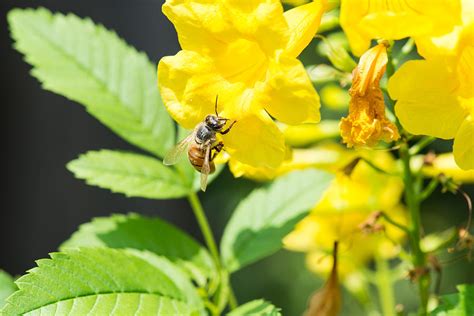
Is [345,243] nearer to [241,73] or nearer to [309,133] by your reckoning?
[309,133]

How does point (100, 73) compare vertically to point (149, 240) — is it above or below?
above

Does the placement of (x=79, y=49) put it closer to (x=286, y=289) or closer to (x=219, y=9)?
(x=219, y=9)

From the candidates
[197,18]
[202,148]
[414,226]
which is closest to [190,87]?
[197,18]

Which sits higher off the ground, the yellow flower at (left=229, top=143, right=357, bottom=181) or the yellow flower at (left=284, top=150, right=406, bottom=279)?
the yellow flower at (left=229, top=143, right=357, bottom=181)

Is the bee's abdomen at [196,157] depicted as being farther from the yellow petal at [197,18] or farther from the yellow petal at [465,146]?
the yellow petal at [465,146]

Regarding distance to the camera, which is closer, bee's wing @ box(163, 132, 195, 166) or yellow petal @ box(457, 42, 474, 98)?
yellow petal @ box(457, 42, 474, 98)

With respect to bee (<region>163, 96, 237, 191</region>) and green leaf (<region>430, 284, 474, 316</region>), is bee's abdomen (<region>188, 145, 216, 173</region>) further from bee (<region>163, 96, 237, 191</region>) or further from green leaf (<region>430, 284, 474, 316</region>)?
green leaf (<region>430, 284, 474, 316</region>)

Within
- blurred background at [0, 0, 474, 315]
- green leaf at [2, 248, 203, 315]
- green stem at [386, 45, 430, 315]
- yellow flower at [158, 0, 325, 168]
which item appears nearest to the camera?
green leaf at [2, 248, 203, 315]

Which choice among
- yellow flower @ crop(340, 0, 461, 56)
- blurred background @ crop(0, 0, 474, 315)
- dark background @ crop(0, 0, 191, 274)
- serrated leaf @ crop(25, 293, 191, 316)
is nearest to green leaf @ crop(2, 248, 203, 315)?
serrated leaf @ crop(25, 293, 191, 316)
